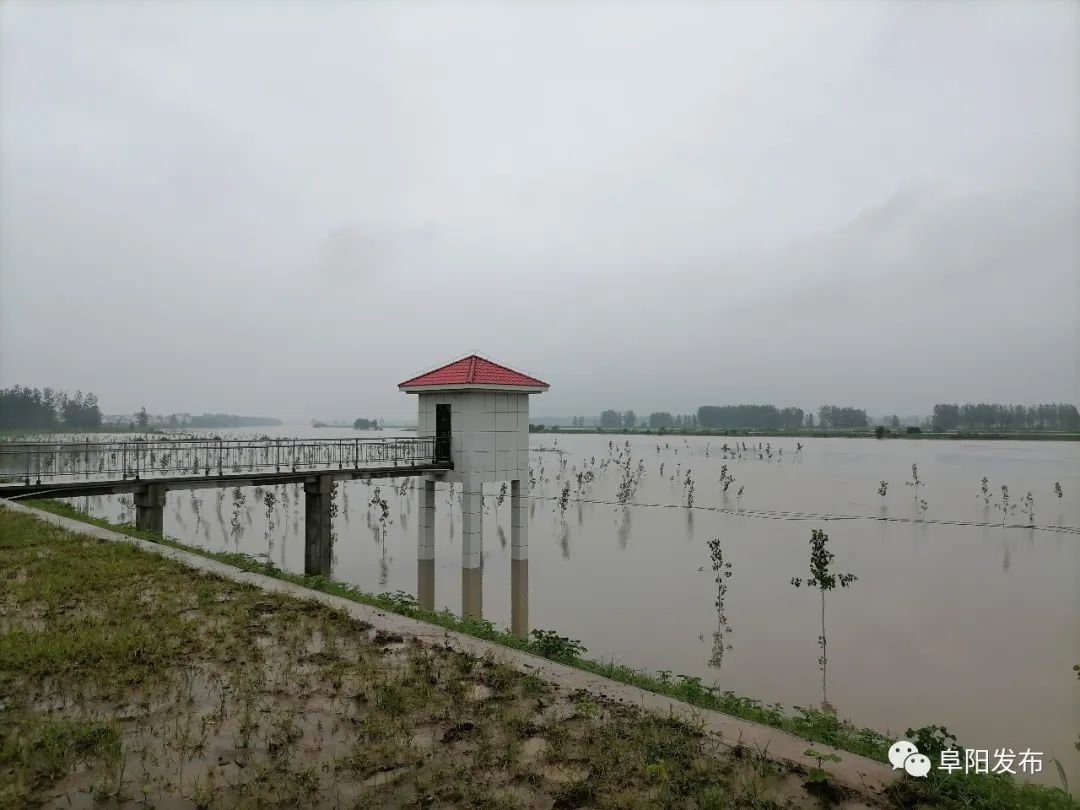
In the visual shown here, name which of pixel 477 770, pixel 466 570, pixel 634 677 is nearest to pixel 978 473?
pixel 466 570

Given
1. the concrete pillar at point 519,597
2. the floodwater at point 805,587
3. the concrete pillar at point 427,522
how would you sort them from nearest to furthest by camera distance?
the floodwater at point 805,587 < the concrete pillar at point 519,597 < the concrete pillar at point 427,522

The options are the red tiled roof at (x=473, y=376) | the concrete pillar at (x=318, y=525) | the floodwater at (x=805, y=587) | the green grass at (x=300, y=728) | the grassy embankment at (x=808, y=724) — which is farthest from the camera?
the red tiled roof at (x=473, y=376)

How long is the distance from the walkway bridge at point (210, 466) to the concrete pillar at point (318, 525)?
0.08 feet

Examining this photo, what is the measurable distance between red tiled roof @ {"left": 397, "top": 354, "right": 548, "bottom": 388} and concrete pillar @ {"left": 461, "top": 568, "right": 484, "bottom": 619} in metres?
5.15

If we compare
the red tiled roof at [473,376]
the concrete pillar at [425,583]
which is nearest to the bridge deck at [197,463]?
the red tiled roof at [473,376]

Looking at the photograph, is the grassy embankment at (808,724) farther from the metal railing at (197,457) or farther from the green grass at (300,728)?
the metal railing at (197,457)

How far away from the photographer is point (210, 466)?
14.6 m

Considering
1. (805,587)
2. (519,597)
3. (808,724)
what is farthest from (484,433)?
(808,724)

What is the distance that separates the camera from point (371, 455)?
16.5 m

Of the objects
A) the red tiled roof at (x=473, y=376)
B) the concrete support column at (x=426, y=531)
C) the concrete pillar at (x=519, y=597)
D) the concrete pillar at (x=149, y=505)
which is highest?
the red tiled roof at (x=473, y=376)

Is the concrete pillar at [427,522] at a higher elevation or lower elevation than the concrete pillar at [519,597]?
higher

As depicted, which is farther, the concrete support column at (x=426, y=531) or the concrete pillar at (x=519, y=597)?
the concrete support column at (x=426, y=531)

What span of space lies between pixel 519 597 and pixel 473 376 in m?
5.81

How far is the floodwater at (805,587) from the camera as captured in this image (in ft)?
30.0
